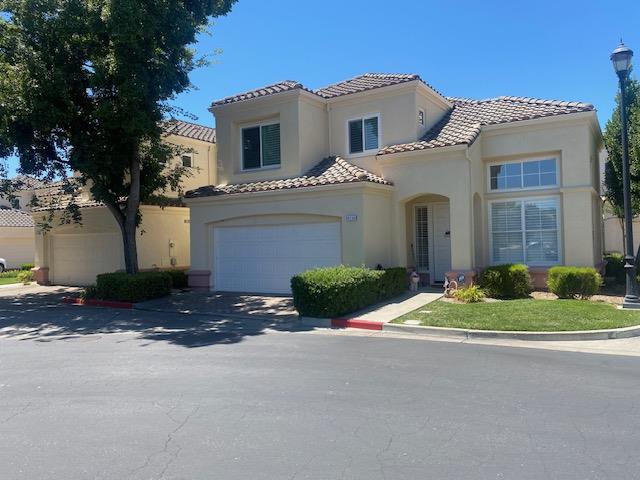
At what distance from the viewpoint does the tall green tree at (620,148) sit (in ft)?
54.1

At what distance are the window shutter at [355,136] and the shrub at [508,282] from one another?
6022 mm

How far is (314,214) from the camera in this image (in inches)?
637

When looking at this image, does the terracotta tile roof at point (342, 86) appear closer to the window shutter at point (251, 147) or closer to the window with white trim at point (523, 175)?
the window shutter at point (251, 147)

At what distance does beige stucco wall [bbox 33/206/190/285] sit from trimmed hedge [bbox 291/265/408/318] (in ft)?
33.5

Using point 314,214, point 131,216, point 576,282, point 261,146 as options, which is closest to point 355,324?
point 314,214

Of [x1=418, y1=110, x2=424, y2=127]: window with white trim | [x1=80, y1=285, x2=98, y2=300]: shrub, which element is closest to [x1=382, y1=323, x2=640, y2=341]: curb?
[x1=418, y1=110, x2=424, y2=127]: window with white trim

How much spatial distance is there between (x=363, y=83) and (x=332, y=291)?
9210 millimetres

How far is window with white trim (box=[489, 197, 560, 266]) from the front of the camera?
15805mm

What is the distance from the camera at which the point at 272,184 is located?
17.2 m

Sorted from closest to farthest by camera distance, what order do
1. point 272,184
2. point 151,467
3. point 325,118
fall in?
point 151,467 → point 272,184 → point 325,118

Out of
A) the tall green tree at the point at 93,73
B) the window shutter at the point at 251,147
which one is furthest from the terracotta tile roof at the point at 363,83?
the tall green tree at the point at 93,73

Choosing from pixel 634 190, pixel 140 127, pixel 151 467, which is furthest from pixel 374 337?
pixel 634 190

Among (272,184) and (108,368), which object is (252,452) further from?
(272,184)

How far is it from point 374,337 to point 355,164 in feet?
27.9
